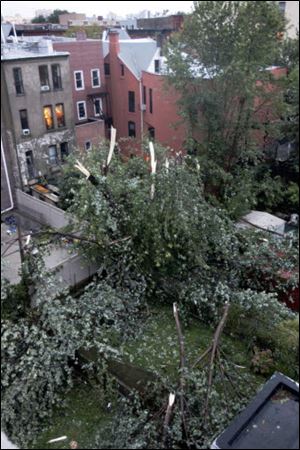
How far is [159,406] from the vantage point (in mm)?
3496

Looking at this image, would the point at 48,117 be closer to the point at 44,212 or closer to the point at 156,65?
the point at 44,212

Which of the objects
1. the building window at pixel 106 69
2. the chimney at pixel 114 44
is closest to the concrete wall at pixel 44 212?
the building window at pixel 106 69

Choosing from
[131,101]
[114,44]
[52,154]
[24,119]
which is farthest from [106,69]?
[24,119]

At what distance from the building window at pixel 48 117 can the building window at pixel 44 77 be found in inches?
17.2

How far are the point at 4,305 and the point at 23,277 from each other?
0.35m

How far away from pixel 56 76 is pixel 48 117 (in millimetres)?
963

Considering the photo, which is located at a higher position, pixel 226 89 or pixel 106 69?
pixel 106 69

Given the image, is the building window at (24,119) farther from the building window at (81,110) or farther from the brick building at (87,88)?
the building window at (81,110)

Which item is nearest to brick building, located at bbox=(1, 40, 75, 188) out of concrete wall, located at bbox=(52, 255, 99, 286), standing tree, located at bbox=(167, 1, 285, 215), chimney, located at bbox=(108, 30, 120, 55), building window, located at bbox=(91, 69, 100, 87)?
building window, located at bbox=(91, 69, 100, 87)

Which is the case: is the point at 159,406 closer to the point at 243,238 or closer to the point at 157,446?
the point at 157,446

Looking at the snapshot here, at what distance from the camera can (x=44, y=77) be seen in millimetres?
8328

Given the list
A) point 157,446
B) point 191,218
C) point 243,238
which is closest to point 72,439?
point 157,446

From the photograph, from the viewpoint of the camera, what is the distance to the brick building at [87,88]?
377 inches

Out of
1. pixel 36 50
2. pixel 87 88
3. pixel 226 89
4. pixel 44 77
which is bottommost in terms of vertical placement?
pixel 87 88
